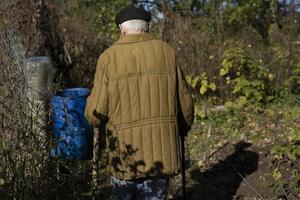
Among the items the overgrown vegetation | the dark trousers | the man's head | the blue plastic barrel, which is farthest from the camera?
the overgrown vegetation

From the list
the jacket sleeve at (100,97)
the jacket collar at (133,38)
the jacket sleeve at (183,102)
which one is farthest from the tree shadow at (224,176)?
the jacket collar at (133,38)

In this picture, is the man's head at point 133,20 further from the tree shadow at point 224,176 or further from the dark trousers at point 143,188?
the tree shadow at point 224,176

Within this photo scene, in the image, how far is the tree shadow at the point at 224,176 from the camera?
19.6ft

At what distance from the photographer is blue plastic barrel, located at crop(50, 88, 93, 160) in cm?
586

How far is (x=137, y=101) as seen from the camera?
3.92 metres

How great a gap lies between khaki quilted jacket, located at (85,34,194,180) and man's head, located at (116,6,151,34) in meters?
0.05

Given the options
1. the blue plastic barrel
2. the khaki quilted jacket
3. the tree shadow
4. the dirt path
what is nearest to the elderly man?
the khaki quilted jacket

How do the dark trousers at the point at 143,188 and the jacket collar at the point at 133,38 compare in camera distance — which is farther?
the dark trousers at the point at 143,188

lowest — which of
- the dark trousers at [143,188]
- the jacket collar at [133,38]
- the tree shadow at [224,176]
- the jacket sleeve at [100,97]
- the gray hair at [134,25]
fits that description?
the tree shadow at [224,176]

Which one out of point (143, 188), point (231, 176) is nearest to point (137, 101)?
point (143, 188)

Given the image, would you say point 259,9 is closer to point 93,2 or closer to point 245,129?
point 93,2

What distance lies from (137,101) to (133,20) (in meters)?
0.52

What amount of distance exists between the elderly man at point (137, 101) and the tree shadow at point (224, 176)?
2.05 metres

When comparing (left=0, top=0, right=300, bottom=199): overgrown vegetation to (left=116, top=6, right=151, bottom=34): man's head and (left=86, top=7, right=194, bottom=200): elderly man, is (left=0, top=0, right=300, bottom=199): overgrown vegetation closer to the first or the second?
(left=86, top=7, right=194, bottom=200): elderly man
